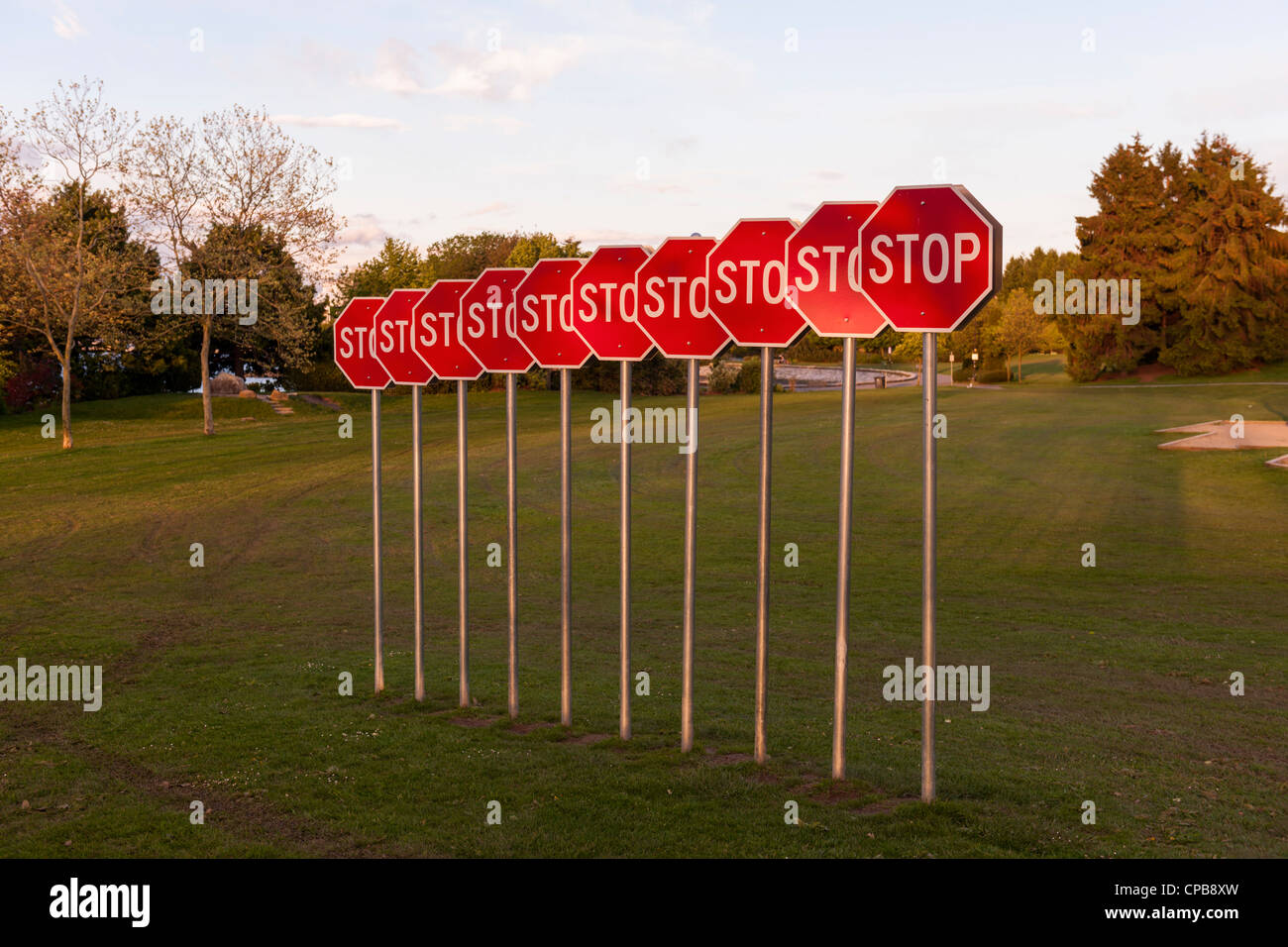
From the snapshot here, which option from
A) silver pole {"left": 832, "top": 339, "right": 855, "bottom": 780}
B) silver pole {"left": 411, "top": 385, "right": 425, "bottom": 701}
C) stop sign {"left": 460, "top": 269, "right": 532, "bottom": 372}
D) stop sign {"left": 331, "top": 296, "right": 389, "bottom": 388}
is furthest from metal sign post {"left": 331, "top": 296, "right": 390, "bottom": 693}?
silver pole {"left": 832, "top": 339, "right": 855, "bottom": 780}

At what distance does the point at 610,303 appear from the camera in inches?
339

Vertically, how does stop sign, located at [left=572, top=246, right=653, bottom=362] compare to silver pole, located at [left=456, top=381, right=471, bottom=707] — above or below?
above

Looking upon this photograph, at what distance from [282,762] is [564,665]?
2.56m

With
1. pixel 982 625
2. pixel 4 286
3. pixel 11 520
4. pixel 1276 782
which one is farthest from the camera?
pixel 4 286

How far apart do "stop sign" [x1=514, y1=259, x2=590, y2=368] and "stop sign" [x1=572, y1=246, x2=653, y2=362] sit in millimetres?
141

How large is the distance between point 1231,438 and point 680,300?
107 feet

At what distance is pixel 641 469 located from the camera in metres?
34.0

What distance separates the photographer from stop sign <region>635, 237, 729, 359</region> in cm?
801

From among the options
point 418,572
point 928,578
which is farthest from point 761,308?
point 418,572

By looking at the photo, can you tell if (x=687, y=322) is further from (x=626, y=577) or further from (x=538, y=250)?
(x=538, y=250)

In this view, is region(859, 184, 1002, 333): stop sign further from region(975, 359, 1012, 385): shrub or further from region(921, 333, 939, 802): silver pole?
region(975, 359, 1012, 385): shrub
